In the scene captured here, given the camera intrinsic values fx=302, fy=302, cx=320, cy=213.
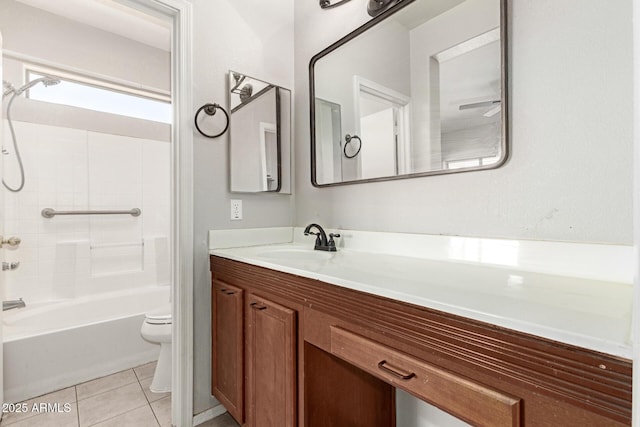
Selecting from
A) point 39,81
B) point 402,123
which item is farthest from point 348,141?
point 39,81

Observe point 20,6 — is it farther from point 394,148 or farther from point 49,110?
point 394,148

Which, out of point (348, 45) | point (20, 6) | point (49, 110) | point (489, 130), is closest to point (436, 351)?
point (489, 130)

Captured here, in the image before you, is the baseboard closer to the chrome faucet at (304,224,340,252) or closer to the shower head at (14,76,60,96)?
the chrome faucet at (304,224,340,252)

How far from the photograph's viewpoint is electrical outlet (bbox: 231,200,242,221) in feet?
5.45

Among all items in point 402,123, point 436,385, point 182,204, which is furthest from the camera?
point 182,204

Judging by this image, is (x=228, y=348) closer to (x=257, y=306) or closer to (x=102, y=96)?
(x=257, y=306)

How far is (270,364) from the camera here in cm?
115

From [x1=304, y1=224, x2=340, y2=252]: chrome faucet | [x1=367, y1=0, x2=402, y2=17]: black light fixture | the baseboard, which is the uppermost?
[x1=367, y1=0, x2=402, y2=17]: black light fixture

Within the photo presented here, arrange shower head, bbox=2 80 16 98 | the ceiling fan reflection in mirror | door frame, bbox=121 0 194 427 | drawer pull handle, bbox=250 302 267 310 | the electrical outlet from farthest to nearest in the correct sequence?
shower head, bbox=2 80 16 98 < the electrical outlet < door frame, bbox=121 0 194 427 < drawer pull handle, bbox=250 302 267 310 < the ceiling fan reflection in mirror

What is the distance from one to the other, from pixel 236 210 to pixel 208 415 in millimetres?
1073

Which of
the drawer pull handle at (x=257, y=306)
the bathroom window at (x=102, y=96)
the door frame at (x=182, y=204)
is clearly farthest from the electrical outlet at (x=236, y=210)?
the bathroom window at (x=102, y=96)

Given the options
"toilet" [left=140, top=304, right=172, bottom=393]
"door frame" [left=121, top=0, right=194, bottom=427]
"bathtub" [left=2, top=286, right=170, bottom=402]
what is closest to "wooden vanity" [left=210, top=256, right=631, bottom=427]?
A: "door frame" [left=121, top=0, right=194, bottom=427]

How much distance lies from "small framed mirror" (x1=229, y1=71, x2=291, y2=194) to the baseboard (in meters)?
1.15

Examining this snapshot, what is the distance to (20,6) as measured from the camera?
7.09 ft
